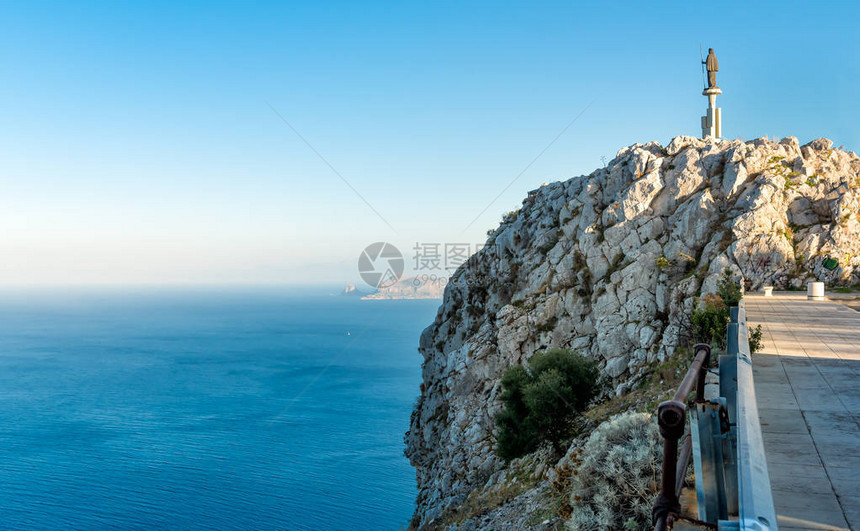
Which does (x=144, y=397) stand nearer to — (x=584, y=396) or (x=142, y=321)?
(x=584, y=396)

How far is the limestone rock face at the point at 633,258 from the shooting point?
23.0 metres

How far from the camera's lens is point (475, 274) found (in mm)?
34781

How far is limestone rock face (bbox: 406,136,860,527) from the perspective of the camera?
23.0 meters

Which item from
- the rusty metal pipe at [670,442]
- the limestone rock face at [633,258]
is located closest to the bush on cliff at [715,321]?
the limestone rock face at [633,258]

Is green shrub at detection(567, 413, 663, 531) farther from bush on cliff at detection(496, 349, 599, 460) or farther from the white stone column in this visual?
the white stone column

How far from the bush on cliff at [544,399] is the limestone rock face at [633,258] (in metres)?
3.60

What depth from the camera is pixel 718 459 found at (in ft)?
9.95

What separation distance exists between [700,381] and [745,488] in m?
1.68

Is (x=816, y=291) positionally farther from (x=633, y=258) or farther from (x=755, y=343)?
(x=755, y=343)

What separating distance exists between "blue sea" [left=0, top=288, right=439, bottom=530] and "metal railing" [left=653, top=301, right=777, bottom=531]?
37048 mm

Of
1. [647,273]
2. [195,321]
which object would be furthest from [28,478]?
[195,321]

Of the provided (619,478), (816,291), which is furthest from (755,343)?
(816,291)

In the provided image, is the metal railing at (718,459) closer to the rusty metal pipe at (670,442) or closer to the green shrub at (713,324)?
the rusty metal pipe at (670,442)

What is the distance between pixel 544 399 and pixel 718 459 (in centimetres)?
1261
